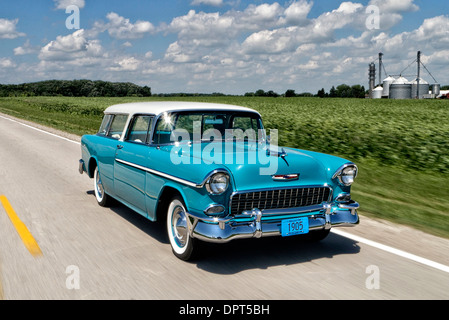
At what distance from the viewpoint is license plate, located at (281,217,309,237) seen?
450 cm

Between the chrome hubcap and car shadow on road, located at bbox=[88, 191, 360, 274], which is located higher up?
the chrome hubcap

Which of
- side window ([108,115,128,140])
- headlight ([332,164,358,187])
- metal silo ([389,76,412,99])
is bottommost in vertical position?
Answer: headlight ([332,164,358,187])

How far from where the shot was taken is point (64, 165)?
11.5 metres

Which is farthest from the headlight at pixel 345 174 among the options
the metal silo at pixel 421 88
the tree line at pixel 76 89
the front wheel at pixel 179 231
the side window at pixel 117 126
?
the metal silo at pixel 421 88

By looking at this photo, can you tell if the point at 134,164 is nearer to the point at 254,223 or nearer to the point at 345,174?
the point at 254,223

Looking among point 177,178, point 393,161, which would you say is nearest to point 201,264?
point 177,178

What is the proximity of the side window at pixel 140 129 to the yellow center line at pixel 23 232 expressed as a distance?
174 centimetres

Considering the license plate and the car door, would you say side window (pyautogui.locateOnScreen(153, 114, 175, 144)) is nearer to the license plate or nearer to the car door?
the car door

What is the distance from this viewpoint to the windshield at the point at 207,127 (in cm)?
548

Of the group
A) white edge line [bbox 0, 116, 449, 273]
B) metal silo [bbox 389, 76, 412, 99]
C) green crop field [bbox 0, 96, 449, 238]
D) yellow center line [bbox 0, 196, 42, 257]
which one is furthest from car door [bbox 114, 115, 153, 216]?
metal silo [bbox 389, 76, 412, 99]

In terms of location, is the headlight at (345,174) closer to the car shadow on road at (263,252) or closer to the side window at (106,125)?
the car shadow on road at (263,252)

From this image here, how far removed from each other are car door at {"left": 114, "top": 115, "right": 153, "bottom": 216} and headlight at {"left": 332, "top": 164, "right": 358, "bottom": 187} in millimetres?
2207

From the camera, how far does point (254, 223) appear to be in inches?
173

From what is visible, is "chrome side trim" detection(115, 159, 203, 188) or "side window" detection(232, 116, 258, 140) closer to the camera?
"chrome side trim" detection(115, 159, 203, 188)
